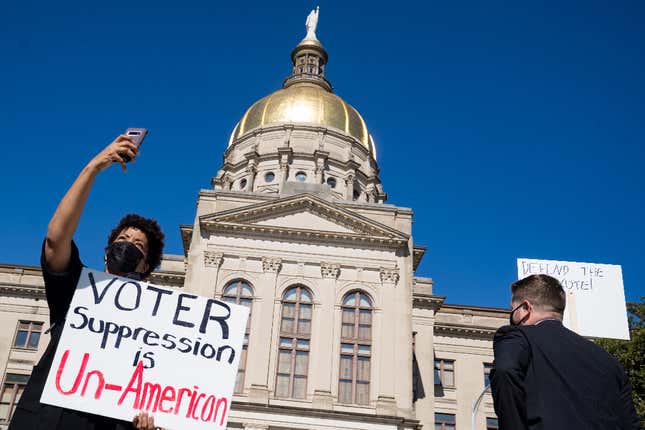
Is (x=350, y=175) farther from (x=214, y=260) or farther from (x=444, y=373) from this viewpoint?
(x=214, y=260)

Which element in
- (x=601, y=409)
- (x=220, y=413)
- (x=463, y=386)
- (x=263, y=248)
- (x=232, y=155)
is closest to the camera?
(x=601, y=409)

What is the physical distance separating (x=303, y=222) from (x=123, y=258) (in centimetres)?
2836

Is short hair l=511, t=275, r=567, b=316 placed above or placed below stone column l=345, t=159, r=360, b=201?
below

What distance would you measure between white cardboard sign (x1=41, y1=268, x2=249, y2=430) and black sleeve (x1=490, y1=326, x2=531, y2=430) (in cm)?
180

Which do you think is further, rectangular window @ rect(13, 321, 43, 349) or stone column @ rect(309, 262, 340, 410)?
rectangular window @ rect(13, 321, 43, 349)

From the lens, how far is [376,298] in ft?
103

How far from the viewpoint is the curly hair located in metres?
4.68

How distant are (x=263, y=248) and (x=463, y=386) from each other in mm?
15508

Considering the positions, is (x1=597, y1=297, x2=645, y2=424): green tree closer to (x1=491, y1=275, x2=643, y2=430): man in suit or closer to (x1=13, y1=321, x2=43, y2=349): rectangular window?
(x1=491, y1=275, x2=643, y2=430): man in suit

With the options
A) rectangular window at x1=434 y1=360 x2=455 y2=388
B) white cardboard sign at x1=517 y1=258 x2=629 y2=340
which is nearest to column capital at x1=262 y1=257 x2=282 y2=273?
rectangular window at x1=434 y1=360 x2=455 y2=388

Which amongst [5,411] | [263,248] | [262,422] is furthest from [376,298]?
[5,411]

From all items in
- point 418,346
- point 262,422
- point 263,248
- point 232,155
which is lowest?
point 262,422

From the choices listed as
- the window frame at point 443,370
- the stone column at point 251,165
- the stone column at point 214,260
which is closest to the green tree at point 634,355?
the window frame at point 443,370

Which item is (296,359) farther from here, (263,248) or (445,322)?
(445,322)
